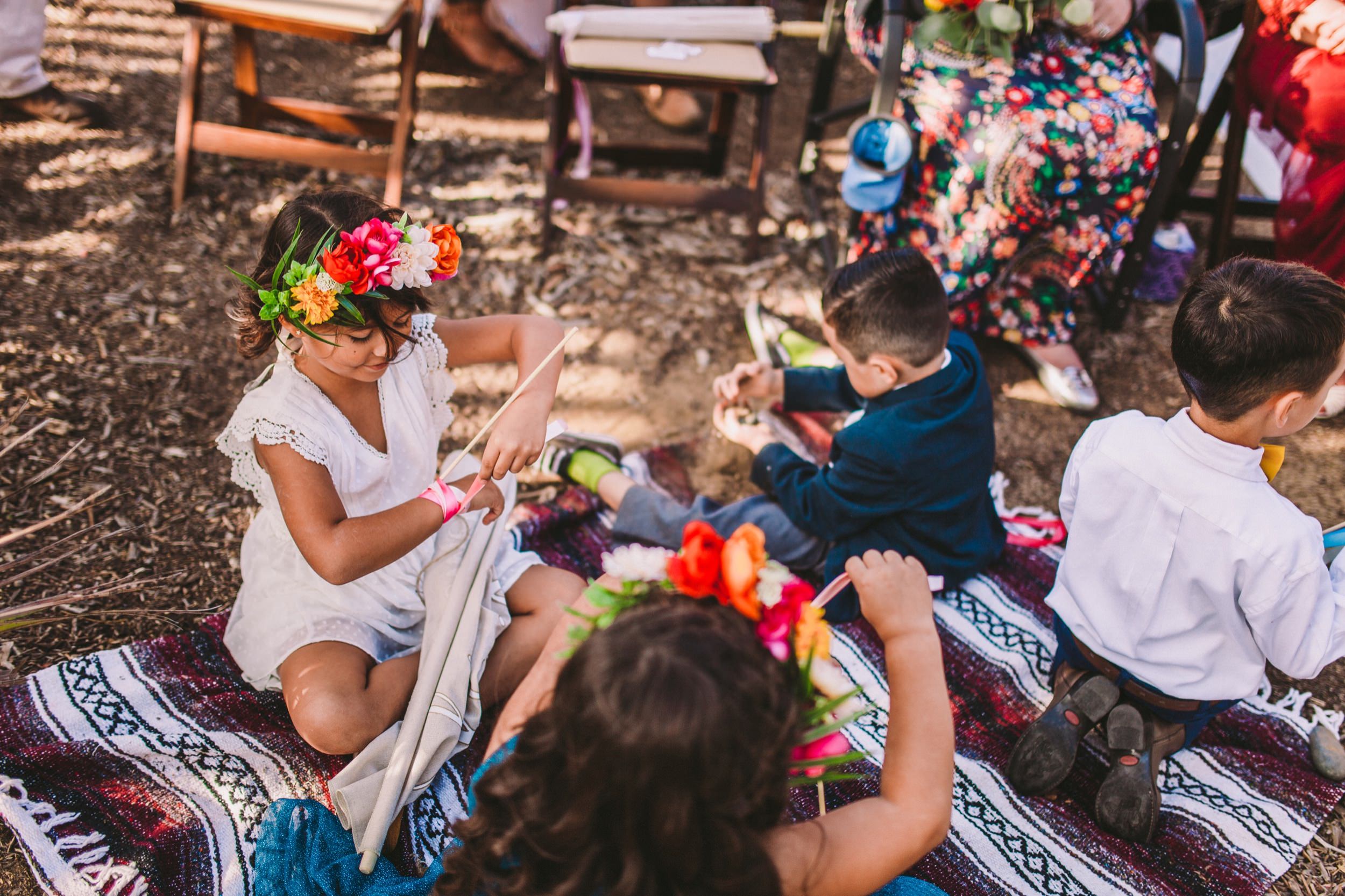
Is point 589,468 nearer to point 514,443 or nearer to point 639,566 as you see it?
point 514,443

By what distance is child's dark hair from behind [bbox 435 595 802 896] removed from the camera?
1104 mm

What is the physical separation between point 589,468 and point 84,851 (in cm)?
158

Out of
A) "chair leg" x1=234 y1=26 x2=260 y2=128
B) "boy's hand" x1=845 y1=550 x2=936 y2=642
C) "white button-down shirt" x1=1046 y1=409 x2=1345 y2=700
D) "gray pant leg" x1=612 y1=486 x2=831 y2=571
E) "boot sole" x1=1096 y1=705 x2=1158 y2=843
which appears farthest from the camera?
"chair leg" x1=234 y1=26 x2=260 y2=128

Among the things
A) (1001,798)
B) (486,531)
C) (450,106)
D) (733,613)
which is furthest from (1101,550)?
(450,106)

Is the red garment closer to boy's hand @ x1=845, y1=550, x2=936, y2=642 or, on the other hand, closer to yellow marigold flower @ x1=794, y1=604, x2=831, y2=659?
boy's hand @ x1=845, y1=550, x2=936, y2=642

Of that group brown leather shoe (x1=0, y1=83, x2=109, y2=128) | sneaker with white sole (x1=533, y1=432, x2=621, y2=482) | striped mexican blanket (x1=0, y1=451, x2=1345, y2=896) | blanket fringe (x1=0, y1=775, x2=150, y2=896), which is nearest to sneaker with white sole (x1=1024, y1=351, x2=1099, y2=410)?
striped mexican blanket (x1=0, y1=451, x2=1345, y2=896)

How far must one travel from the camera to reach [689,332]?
3.65m

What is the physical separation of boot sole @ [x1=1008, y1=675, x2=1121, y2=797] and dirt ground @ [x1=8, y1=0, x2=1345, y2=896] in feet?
1.75

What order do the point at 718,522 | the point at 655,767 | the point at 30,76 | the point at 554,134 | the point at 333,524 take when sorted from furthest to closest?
the point at 30,76 < the point at 554,134 < the point at 718,522 < the point at 333,524 < the point at 655,767

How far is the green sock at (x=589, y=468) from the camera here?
283 centimetres

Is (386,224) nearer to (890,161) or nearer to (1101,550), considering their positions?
(1101,550)

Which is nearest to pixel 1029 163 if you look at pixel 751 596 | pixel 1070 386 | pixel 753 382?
pixel 1070 386

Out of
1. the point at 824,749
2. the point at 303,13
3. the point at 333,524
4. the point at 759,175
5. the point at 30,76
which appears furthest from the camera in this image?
the point at 30,76

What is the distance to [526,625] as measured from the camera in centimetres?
225
